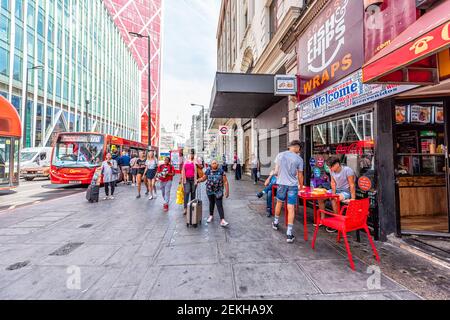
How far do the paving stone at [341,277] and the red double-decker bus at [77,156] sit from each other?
11422mm

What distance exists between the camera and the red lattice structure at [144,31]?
66312 mm

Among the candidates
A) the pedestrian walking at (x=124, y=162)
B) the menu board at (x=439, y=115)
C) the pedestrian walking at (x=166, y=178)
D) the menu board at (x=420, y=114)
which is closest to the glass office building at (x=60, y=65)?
the pedestrian walking at (x=124, y=162)

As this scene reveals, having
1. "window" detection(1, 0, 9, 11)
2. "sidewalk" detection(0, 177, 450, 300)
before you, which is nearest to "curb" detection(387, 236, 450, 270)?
"sidewalk" detection(0, 177, 450, 300)

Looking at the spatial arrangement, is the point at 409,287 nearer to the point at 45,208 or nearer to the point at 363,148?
the point at 363,148

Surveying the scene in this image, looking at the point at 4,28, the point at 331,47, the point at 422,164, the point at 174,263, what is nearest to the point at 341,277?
the point at 174,263

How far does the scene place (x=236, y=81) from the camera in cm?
870

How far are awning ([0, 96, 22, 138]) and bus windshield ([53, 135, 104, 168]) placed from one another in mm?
1877

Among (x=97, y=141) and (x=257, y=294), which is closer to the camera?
(x=257, y=294)

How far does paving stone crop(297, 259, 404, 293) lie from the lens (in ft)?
9.16

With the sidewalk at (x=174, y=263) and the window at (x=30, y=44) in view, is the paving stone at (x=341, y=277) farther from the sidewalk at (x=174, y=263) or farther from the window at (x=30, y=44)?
the window at (x=30, y=44)

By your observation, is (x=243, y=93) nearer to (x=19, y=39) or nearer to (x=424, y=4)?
(x=424, y=4)

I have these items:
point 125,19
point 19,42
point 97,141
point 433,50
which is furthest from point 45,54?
point 125,19

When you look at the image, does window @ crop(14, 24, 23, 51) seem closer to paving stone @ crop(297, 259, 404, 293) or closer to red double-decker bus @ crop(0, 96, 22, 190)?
red double-decker bus @ crop(0, 96, 22, 190)
